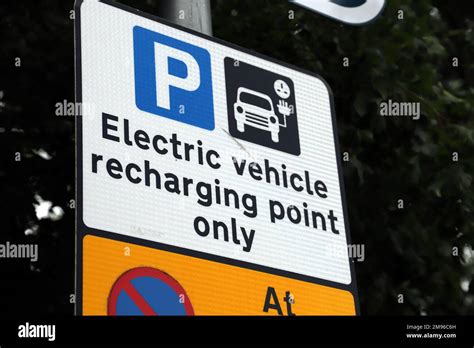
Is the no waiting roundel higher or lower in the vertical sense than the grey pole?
lower

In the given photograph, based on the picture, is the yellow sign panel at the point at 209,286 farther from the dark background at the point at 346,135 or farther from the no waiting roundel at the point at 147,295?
the dark background at the point at 346,135

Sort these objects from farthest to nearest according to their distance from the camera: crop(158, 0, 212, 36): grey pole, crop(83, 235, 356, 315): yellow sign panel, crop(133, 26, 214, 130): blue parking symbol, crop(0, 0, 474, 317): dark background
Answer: crop(0, 0, 474, 317): dark background, crop(158, 0, 212, 36): grey pole, crop(133, 26, 214, 130): blue parking symbol, crop(83, 235, 356, 315): yellow sign panel

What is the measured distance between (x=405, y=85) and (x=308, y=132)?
3.06 m

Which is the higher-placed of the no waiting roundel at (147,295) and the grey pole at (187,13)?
the grey pole at (187,13)

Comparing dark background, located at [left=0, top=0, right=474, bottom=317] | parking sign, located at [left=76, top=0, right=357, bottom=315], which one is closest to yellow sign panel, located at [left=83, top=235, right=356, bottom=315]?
parking sign, located at [left=76, top=0, right=357, bottom=315]

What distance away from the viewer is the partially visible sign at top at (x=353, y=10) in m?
3.35

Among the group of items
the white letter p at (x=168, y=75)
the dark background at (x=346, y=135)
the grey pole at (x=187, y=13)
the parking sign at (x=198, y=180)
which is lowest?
the parking sign at (x=198, y=180)

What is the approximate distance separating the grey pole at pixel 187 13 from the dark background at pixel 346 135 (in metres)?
2.71

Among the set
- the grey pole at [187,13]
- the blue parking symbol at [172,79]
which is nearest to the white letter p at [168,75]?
the blue parking symbol at [172,79]

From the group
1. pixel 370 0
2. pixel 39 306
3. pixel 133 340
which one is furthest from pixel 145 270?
pixel 39 306

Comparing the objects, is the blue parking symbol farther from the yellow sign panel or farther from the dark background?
the dark background

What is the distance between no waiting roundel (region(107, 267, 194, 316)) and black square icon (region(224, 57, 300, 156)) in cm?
54

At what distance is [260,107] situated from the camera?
3092mm

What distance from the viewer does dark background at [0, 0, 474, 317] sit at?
6.03m
